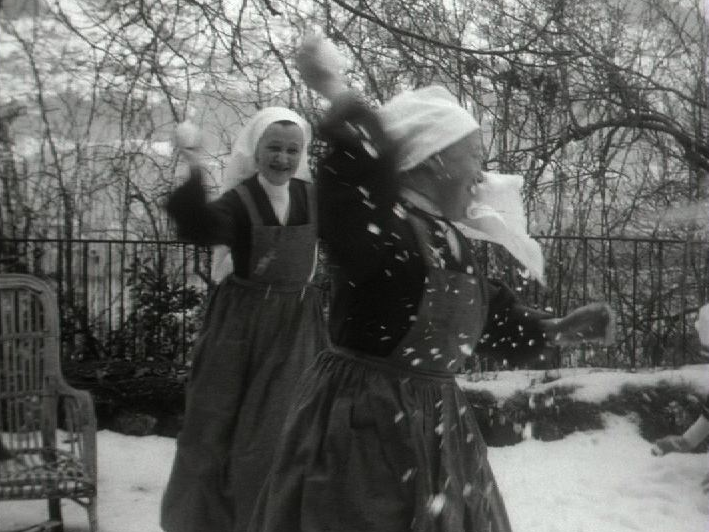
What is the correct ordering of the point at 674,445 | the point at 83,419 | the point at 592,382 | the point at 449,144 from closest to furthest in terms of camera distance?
the point at 449,144 → the point at 83,419 → the point at 674,445 → the point at 592,382

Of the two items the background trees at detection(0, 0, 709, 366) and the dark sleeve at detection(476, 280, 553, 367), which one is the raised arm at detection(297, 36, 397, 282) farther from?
the background trees at detection(0, 0, 709, 366)

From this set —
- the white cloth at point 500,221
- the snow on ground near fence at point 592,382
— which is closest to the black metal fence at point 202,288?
the snow on ground near fence at point 592,382

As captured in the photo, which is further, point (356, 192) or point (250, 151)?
point (250, 151)

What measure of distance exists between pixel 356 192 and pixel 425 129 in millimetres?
188

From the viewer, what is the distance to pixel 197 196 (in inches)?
92.3

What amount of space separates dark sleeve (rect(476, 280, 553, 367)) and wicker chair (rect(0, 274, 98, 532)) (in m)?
1.47

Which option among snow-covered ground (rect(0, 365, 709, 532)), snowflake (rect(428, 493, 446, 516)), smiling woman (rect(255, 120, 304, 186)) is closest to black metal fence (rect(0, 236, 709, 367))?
snow-covered ground (rect(0, 365, 709, 532))

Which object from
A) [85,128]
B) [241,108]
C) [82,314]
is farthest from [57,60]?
[82,314]

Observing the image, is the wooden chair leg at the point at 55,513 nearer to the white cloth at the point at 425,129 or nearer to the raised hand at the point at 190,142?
the raised hand at the point at 190,142

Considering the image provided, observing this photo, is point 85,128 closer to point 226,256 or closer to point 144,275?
point 144,275

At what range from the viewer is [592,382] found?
15.1ft

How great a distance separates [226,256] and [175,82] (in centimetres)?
231

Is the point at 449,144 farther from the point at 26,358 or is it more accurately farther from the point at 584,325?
the point at 26,358

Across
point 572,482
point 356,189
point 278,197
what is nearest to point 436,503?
point 356,189
